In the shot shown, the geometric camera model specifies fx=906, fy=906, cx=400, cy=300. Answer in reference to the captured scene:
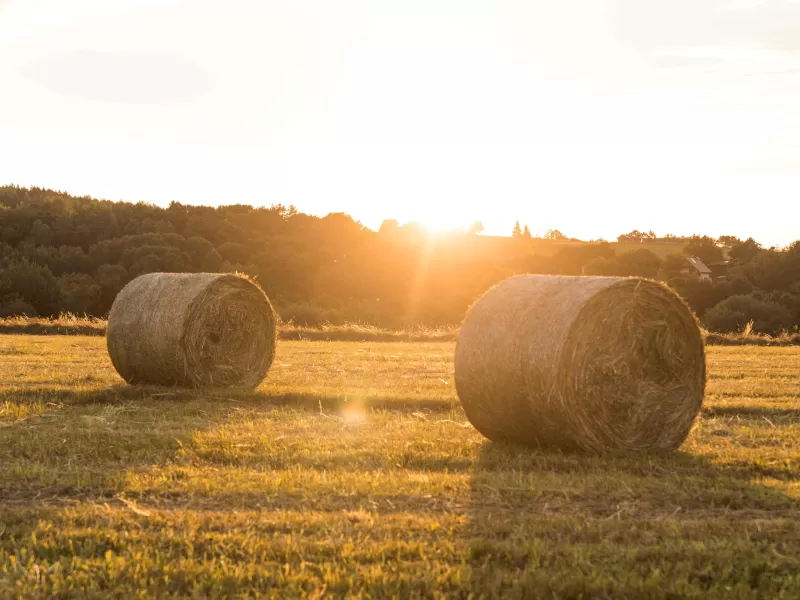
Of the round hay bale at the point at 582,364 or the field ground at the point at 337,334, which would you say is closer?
the round hay bale at the point at 582,364

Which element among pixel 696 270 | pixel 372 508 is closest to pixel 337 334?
pixel 372 508

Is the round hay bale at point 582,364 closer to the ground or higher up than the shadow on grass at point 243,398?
higher up

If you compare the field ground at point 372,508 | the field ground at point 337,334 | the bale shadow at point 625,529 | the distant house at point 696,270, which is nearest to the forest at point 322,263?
the distant house at point 696,270

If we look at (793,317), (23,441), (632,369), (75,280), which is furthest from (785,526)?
(75,280)

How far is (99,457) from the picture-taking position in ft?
29.1

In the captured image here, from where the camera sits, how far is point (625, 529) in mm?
6395

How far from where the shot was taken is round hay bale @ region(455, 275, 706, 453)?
9430 millimetres

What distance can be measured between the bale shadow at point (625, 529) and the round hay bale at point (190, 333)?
7243mm

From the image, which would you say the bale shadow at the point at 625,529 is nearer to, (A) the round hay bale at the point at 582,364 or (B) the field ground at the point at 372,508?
(B) the field ground at the point at 372,508

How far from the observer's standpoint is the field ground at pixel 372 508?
5.45 meters

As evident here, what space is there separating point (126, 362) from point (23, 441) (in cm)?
568

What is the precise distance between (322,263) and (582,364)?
142 feet

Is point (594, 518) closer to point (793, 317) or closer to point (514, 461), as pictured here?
point (514, 461)

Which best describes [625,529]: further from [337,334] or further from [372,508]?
[337,334]
